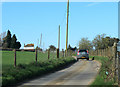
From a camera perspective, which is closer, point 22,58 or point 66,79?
point 66,79

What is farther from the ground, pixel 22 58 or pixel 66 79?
pixel 22 58

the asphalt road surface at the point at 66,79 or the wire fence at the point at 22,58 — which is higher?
the wire fence at the point at 22,58

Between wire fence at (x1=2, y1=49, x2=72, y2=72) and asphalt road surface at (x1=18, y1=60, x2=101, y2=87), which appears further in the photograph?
wire fence at (x1=2, y1=49, x2=72, y2=72)

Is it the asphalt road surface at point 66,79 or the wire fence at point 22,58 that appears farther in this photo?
the wire fence at point 22,58

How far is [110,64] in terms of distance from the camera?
1104 centimetres

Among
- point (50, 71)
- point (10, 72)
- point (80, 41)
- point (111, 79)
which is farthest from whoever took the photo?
point (80, 41)

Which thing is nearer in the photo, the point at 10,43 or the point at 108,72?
the point at 108,72

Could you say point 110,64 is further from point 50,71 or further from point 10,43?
point 10,43

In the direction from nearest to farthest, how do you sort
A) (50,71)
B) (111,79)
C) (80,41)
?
(111,79) < (50,71) < (80,41)

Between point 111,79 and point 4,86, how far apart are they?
479cm

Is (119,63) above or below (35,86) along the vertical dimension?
above

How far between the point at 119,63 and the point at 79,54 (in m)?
27.5

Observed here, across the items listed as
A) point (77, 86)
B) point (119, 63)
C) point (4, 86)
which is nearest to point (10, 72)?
point (4, 86)

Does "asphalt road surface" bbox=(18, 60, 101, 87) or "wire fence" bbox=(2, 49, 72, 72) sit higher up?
"wire fence" bbox=(2, 49, 72, 72)
